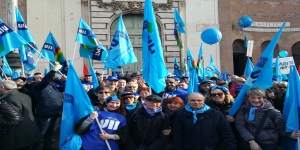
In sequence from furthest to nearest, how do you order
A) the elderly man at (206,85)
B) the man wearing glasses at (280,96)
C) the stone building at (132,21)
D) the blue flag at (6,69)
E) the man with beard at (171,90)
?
the stone building at (132,21) < the blue flag at (6,69) < the man with beard at (171,90) < the elderly man at (206,85) < the man wearing glasses at (280,96)

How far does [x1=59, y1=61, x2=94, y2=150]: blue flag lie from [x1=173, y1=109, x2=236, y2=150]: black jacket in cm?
127

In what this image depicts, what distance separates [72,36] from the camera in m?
18.9

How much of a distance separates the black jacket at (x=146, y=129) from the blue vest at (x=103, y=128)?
15 centimetres

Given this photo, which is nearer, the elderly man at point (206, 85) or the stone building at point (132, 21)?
the elderly man at point (206, 85)

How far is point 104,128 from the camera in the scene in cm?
542

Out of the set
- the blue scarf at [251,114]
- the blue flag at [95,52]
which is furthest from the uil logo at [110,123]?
the blue flag at [95,52]

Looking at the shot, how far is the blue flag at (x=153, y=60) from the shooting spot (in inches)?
276

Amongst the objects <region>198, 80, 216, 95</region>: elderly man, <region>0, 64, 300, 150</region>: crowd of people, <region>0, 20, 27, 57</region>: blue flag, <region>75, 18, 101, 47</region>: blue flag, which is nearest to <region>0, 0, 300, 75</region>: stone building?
<region>75, 18, 101, 47</region>: blue flag

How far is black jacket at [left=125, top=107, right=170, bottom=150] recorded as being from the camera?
543cm

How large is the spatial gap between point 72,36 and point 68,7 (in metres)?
1.42

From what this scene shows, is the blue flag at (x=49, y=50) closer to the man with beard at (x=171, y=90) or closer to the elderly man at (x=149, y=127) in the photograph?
the man with beard at (x=171, y=90)

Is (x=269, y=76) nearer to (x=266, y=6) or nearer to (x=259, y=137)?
(x=259, y=137)

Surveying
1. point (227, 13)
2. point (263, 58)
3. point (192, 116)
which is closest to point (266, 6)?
point (227, 13)

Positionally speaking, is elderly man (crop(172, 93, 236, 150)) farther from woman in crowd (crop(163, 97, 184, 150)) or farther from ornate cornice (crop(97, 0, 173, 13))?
ornate cornice (crop(97, 0, 173, 13))
